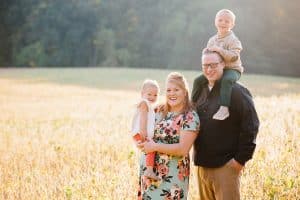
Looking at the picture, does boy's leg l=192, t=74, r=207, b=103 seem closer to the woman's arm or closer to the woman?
the woman

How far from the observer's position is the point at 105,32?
2095 inches

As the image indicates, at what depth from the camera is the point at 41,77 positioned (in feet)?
128

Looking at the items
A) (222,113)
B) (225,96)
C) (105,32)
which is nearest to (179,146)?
(222,113)

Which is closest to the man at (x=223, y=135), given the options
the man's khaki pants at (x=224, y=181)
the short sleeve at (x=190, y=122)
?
the man's khaki pants at (x=224, y=181)

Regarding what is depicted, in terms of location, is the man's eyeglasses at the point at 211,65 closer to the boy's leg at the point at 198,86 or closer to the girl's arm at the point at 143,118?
the boy's leg at the point at 198,86

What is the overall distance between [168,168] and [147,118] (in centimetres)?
49

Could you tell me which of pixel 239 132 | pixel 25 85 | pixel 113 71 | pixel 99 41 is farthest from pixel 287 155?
pixel 99 41

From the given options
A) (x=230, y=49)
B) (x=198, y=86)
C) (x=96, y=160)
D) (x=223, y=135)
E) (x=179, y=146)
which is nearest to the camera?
(x=179, y=146)

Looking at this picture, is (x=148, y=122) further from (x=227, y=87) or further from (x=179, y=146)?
(x=227, y=87)

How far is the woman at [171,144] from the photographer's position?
4809mm

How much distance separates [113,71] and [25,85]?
12417 millimetres

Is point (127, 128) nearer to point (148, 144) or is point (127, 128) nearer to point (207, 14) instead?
point (148, 144)

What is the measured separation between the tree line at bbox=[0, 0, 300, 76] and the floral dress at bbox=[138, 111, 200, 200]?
44336 millimetres

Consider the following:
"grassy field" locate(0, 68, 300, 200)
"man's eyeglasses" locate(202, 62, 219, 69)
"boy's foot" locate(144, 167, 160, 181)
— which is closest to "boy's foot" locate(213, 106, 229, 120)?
"man's eyeglasses" locate(202, 62, 219, 69)
